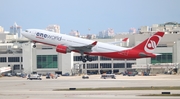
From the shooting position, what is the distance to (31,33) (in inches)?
5133

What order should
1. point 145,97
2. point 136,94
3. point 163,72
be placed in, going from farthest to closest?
point 163,72, point 136,94, point 145,97

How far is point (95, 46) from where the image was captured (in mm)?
129375

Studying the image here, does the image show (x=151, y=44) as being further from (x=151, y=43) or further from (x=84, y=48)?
(x=84, y=48)

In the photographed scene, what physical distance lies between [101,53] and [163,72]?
67.0 meters

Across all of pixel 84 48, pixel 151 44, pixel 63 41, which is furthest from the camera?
pixel 84 48

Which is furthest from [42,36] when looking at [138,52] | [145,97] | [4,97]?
[145,97]

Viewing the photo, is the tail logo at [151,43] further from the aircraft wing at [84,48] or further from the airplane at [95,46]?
the aircraft wing at [84,48]

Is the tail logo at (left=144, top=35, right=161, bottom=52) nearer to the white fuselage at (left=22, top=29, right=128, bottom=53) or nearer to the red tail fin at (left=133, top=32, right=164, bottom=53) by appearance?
the red tail fin at (left=133, top=32, right=164, bottom=53)

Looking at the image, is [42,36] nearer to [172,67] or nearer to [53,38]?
[53,38]

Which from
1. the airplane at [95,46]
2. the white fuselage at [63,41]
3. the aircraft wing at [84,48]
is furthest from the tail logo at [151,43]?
the aircraft wing at [84,48]

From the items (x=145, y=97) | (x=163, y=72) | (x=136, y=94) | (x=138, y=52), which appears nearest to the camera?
(x=145, y=97)

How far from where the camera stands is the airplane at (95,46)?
408 ft

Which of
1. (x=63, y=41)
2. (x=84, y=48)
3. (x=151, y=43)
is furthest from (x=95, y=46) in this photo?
(x=151, y=43)

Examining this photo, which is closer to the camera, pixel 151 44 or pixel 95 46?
pixel 151 44
